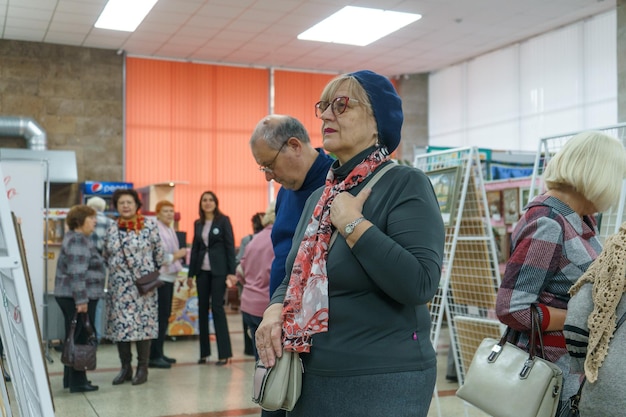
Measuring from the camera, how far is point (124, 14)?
34.6 ft

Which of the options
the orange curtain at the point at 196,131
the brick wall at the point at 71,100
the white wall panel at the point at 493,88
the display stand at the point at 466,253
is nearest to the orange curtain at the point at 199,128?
the orange curtain at the point at 196,131

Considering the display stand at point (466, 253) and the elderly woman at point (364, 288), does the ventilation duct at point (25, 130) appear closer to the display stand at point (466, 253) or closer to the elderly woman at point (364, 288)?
the display stand at point (466, 253)

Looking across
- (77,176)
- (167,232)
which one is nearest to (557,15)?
(167,232)

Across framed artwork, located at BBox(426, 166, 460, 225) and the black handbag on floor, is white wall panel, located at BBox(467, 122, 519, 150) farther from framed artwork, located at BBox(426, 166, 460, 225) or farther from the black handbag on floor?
the black handbag on floor

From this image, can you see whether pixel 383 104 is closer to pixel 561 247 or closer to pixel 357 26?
pixel 561 247

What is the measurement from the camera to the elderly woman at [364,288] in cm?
158

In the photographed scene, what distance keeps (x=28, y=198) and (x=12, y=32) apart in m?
5.88

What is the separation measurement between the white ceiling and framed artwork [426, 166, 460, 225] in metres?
6.10

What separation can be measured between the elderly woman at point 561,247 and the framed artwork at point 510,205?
3.19 m

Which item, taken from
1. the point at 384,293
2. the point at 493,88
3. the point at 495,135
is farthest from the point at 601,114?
the point at 384,293

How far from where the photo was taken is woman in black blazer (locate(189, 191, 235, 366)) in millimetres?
6781

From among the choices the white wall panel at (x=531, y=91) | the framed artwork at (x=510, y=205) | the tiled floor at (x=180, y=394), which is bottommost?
the tiled floor at (x=180, y=394)

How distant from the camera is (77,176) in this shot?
12102 millimetres

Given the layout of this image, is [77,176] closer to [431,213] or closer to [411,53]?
[411,53]
